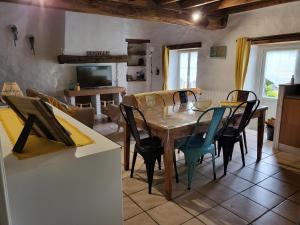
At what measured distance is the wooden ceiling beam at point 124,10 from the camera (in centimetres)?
342

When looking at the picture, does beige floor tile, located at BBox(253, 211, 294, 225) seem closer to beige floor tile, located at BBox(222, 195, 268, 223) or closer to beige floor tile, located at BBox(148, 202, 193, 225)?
beige floor tile, located at BBox(222, 195, 268, 223)

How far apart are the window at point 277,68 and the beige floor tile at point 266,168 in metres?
2.12

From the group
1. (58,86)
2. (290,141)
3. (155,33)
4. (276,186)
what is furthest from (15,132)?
(155,33)

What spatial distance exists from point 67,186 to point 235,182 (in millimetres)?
2084

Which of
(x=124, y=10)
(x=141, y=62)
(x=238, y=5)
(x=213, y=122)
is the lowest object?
(x=213, y=122)

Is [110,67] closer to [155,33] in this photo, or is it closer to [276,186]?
[155,33]

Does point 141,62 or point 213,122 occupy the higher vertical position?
point 141,62

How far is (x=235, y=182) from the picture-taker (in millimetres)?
2639

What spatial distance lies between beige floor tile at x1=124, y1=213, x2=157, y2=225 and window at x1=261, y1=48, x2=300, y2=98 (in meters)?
3.89

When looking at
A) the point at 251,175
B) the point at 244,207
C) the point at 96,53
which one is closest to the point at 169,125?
the point at 244,207

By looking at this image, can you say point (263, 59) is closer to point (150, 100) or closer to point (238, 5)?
point (238, 5)

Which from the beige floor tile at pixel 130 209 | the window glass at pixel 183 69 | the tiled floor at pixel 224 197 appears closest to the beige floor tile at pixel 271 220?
the tiled floor at pixel 224 197

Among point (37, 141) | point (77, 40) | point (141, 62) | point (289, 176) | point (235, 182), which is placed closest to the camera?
point (37, 141)

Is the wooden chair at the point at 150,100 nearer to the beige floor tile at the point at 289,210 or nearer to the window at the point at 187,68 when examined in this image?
the beige floor tile at the point at 289,210
